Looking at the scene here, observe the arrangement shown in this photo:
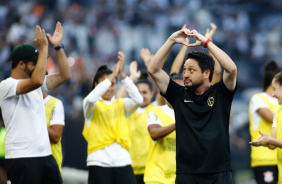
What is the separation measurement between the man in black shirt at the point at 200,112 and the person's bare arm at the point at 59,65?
1.26 meters

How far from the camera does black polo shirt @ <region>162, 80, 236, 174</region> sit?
508 centimetres

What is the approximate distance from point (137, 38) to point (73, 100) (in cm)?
347

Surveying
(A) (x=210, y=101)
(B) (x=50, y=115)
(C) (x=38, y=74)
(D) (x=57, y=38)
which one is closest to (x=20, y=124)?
(C) (x=38, y=74)

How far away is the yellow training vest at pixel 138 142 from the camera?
28.2ft

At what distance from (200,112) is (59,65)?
1937 millimetres

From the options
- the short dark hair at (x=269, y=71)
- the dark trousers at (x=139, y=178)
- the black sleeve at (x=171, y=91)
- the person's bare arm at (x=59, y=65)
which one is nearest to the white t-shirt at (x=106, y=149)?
the person's bare arm at (x=59, y=65)

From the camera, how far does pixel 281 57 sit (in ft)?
54.7

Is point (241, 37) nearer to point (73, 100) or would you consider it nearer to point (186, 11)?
point (186, 11)

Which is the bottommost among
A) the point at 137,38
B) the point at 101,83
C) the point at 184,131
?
the point at 184,131

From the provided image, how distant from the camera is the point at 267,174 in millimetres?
8164

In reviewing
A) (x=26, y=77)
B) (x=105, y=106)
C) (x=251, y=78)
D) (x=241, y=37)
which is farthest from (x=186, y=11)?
(x=26, y=77)

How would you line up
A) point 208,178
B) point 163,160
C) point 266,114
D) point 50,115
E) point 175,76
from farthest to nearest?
point 266,114 → point 50,115 → point 175,76 → point 163,160 → point 208,178

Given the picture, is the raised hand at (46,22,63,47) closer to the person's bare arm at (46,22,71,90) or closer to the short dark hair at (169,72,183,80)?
the person's bare arm at (46,22,71,90)

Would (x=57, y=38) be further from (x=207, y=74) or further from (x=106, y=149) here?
(x=106, y=149)
